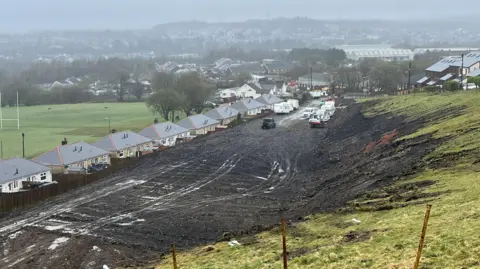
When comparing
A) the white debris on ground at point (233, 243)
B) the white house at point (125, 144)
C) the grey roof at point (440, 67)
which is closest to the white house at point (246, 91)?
the grey roof at point (440, 67)

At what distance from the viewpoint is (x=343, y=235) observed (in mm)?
16828

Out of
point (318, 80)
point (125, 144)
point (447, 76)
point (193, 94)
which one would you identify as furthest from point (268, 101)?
point (318, 80)

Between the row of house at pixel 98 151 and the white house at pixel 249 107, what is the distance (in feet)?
14.8

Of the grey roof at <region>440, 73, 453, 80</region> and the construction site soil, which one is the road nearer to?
the construction site soil

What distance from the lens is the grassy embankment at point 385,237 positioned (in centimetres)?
1309

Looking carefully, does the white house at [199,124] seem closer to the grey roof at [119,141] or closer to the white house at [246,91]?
the grey roof at [119,141]

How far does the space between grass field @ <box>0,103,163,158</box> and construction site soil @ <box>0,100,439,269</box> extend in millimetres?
15780

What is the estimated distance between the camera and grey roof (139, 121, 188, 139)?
162 ft

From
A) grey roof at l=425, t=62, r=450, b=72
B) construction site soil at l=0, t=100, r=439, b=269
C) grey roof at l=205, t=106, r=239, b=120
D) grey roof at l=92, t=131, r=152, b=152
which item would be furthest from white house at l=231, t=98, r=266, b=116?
grey roof at l=425, t=62, r=450, b=72

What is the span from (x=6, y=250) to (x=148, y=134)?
91.5ft

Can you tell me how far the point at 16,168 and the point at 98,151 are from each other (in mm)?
7712

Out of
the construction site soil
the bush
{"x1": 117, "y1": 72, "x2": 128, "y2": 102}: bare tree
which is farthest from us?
{"x1": 117, "y1": 72, "x2": 128, "y2": 102}: bare tree

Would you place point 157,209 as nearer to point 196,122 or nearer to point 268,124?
point 268,124

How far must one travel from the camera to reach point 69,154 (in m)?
39.8
